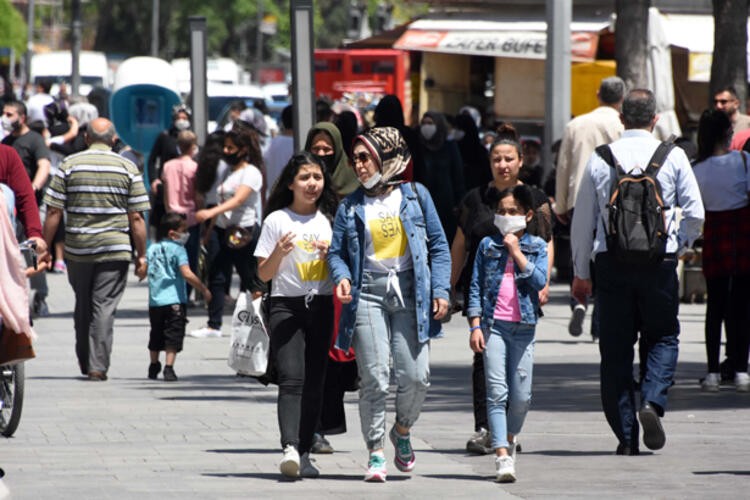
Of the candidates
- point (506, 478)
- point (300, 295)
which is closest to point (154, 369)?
point (300, 295)

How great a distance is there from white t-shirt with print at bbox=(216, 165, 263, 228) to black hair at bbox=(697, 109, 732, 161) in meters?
4.87

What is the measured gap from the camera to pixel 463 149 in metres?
19.0

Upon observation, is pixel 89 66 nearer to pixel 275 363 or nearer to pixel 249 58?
pixel 275 363

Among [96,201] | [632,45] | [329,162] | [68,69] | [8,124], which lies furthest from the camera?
[68,69]

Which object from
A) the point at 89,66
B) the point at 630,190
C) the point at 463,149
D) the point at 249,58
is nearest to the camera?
the point at 630,190

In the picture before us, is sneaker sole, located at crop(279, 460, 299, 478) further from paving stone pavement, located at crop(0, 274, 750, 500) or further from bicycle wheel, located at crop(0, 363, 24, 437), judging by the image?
bicycle wheel, located at crop(0, 363, 24, 437)

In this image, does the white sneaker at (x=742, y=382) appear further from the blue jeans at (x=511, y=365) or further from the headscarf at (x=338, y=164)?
the blue jeans at (x=511, y=365)

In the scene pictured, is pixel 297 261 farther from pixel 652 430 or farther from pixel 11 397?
pixel 11 397

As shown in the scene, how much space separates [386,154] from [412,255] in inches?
19.0

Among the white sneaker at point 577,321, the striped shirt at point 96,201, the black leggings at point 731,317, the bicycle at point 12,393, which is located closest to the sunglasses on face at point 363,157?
the bicycle at point 12,393

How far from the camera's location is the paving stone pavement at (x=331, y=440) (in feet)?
27.4

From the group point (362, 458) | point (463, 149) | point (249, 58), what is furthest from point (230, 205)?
point (249, 58)

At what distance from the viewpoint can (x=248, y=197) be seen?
16.0 metres

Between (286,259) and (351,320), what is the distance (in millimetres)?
508
